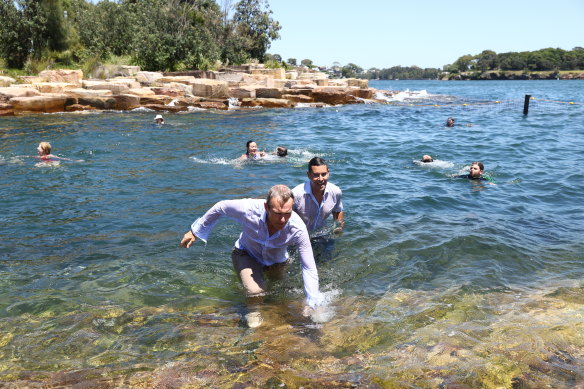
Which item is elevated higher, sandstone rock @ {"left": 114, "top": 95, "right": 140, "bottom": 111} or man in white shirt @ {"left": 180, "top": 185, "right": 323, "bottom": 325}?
sandstone rock @ {"left": 114, "top": 95, "right": 140, "bottom": 111}

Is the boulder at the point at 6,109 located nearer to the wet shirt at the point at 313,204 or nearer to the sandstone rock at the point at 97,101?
the sandstone rock at the point at 97,101

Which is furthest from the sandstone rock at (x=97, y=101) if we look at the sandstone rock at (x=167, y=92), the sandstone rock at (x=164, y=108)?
the sandstone rock at (x=167, y=92)

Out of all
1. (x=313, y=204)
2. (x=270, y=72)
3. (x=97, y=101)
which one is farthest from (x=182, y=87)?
(x=313, y=204)

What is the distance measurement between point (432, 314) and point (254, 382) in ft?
7.55

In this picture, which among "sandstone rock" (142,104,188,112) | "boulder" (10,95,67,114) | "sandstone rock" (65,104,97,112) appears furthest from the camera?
"sandstone rock" (142,104,188,112)

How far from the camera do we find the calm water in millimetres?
3977

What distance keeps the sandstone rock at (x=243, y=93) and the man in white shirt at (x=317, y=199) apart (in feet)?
82.9

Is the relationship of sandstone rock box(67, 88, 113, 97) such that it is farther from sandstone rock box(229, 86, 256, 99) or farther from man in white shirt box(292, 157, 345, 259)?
man in white shirt box(292, 157, 345, 259)

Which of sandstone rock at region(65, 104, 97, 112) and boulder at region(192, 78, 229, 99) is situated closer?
→ sandstone rock at region(65, 104, 97, 112)

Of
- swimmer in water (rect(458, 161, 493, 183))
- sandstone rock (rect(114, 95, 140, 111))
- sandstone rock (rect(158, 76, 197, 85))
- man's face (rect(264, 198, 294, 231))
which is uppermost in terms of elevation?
sandstone rock (rect(158, 76, 197, 85))

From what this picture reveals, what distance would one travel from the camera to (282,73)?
1586 inches

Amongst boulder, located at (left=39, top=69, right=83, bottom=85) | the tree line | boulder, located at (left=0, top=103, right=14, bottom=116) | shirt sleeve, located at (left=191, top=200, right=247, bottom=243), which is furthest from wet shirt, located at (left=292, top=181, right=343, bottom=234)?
the tree line

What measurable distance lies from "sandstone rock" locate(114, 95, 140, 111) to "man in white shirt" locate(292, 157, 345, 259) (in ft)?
74.8

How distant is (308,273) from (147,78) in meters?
30.1
